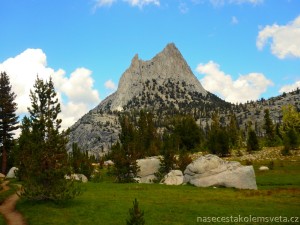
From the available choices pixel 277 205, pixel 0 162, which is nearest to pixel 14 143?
pixel 0 162

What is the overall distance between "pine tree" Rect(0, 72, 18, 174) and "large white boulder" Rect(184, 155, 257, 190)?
40.0 meters

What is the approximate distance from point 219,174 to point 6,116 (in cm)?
4714

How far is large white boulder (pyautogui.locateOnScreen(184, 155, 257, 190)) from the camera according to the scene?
48.3 metres

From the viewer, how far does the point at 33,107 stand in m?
34.7

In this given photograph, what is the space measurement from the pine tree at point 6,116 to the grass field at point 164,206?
112 ft

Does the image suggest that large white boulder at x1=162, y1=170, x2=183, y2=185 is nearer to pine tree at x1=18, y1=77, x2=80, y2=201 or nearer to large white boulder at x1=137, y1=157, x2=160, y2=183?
large white boulder at x1=137, y1=157, x2=160, y2=183

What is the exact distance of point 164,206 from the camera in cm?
3300

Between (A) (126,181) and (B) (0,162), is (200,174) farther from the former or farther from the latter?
(B) (0,162)

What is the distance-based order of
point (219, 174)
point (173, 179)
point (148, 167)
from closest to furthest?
point (219, 174), point (173, 179), point (148, 167)

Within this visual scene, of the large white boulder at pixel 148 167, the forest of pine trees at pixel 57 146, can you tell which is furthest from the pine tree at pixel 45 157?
the large white boulder at pixel 148 167

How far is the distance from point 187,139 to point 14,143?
64.1m

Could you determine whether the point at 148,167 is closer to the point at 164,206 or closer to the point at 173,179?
the point at 173,179

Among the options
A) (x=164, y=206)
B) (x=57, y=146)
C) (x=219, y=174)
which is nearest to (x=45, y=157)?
(x=57, y=146)

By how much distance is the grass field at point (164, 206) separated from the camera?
28.5 m
